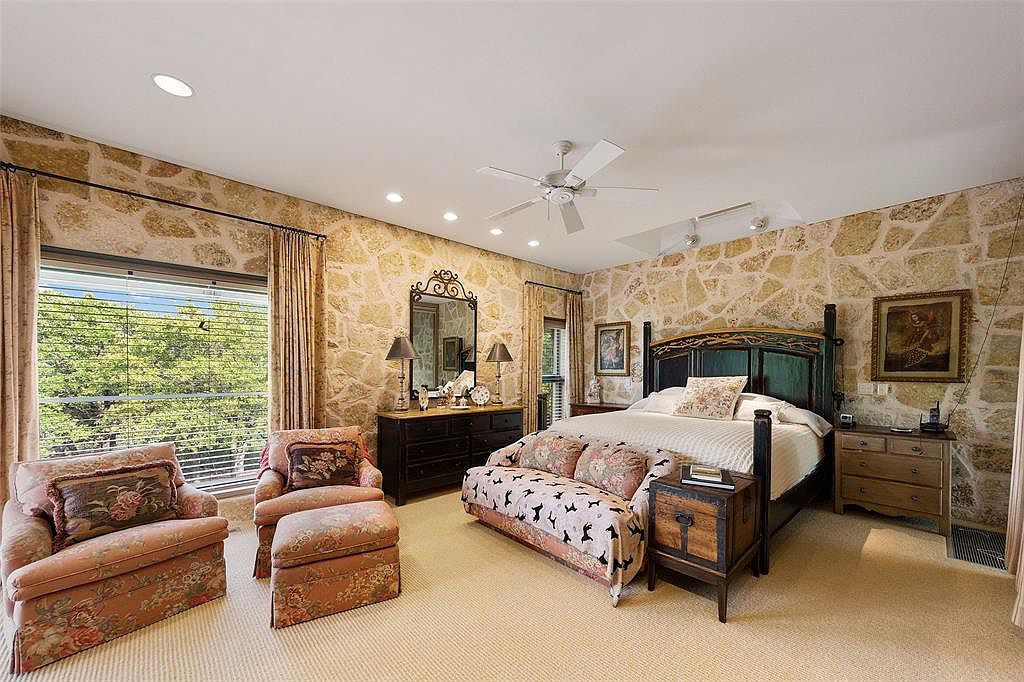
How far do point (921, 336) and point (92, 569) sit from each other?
6.09 meters

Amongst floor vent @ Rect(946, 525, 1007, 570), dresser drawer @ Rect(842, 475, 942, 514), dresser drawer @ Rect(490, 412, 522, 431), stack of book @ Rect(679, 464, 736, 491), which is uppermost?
stack of book @ Rect(679, 464, 736, 491)

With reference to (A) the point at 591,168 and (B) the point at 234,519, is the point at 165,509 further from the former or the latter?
(A) the point at 591,168

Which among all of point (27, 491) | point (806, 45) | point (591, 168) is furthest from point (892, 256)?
point (27, 491)

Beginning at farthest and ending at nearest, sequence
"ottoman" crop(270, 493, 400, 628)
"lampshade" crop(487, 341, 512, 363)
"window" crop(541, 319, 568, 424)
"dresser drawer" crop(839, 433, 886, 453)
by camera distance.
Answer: "window" crop(541, 319, 568, 424) → "lampshade" crop(487, 341, 512, 363) → "dresser drawer" crop(839, 433, 886, 453) → "ottoman" crop(270, 493, 400, 628)

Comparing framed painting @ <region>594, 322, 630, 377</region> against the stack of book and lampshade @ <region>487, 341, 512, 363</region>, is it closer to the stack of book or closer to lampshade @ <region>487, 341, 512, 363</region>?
lampshade @ <region>487, 341, 512, 363</region>

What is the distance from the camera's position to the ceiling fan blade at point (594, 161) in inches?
88.9

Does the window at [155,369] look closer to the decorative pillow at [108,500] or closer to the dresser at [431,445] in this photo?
the decorative pillow at [108,500]

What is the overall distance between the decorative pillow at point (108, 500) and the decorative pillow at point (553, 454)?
2.41 metres

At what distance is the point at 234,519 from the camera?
11.3 feet

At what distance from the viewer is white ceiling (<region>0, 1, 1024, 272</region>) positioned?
1833mm

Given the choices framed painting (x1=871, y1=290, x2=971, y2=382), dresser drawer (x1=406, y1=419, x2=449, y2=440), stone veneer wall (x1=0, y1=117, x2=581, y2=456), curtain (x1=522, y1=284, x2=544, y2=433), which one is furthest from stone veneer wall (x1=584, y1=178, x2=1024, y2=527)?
dresser drawer (x1=406, y1=419, x2=449, y2=440)

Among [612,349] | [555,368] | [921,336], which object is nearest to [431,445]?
[555,368]

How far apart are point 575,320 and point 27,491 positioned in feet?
18.7

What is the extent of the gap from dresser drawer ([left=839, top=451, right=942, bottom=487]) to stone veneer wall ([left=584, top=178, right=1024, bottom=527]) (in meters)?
0.52
